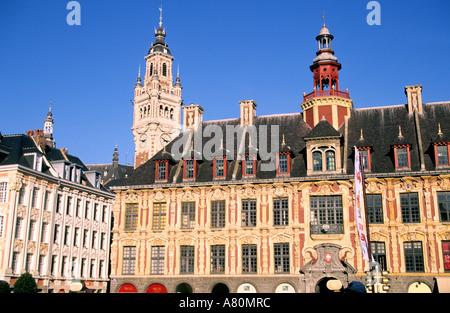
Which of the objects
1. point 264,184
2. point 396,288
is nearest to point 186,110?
point 264,184

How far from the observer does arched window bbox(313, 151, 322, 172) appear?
4122cm

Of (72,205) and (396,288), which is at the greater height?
(72,205)

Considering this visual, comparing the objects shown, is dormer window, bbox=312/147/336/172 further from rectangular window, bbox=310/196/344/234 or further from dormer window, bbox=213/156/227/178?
dormer window, bbox=213/156/227/178

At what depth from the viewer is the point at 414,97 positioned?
44.2 metres

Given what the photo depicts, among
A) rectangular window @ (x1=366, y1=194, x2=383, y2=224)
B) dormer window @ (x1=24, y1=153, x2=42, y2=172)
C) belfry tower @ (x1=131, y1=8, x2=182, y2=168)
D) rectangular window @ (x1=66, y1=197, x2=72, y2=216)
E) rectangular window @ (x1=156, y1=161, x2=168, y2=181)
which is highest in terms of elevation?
belfry tower @ (x1=131, y1=8, x2=182, y2=168)

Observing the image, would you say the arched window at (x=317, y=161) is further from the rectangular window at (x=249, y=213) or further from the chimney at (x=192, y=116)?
the chimney at (x=192, y=116)

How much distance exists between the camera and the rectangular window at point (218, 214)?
138ft

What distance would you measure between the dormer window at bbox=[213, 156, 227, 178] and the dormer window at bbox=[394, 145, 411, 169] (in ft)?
45.6

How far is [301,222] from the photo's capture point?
40250 mm

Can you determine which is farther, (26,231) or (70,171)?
(70,171)

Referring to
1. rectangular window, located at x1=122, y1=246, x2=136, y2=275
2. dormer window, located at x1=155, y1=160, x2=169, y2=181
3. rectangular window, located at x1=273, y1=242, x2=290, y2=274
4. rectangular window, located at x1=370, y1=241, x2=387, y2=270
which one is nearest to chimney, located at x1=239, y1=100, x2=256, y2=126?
dormer window, located at x1=155, y1=160, x2=169, y2=181

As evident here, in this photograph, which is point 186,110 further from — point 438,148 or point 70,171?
point 438,148

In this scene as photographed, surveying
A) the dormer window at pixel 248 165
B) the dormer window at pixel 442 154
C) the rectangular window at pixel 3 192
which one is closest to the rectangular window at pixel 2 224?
the rectangular window at pixel 3 192
